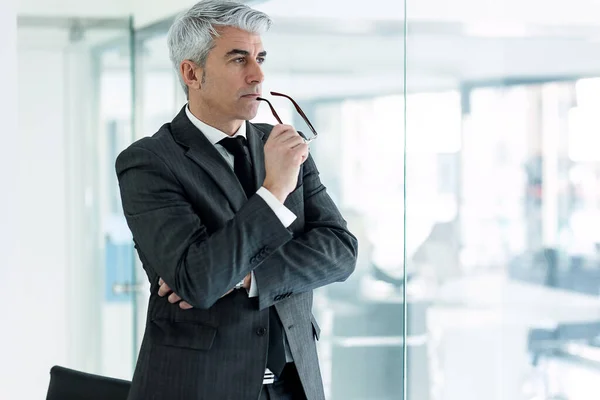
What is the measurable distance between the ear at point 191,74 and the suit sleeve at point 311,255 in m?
0.32

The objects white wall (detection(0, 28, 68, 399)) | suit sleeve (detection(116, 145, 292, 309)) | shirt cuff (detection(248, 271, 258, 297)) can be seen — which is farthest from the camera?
white wall (detection(0, 28, 68, 399))

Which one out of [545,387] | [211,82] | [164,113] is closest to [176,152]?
[211,82]

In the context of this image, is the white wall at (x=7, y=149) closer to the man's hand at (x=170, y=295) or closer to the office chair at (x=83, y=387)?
the office chair at (x=83, y=387)

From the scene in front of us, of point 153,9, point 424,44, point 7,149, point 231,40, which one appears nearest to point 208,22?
point 231,40

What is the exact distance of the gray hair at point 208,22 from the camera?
2002mm

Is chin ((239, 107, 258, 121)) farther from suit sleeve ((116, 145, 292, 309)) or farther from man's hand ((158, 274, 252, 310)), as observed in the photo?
man's hand ((158, 274, 252, 310))

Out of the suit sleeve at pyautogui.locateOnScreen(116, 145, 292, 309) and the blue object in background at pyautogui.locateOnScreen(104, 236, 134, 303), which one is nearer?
the suit sleeve at pyautogui.locateOnScreen(116, 145, 292, 309)

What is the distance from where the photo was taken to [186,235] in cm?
186

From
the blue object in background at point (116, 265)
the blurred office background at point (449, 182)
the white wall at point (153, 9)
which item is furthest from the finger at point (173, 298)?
the blue object in background at point (116, 265)

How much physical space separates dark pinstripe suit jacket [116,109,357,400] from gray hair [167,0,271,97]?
6.5 inches

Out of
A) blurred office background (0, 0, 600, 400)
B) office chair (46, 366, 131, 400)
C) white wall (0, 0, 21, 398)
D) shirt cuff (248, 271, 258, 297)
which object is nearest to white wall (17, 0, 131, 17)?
blurred office background (0, 0, 600, 400)

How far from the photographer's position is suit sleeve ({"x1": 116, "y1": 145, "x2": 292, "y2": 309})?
1.81 metres

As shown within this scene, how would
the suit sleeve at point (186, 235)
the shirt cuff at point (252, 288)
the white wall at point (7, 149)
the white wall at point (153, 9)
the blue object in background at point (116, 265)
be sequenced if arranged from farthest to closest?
the blue object in background at point (116, 265), the white wall at point (153, 9), the white wall at point (7, 149), the shirt cuff at point (252, 288), the suit sleeve at point (186, 235)

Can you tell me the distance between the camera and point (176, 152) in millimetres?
1971
